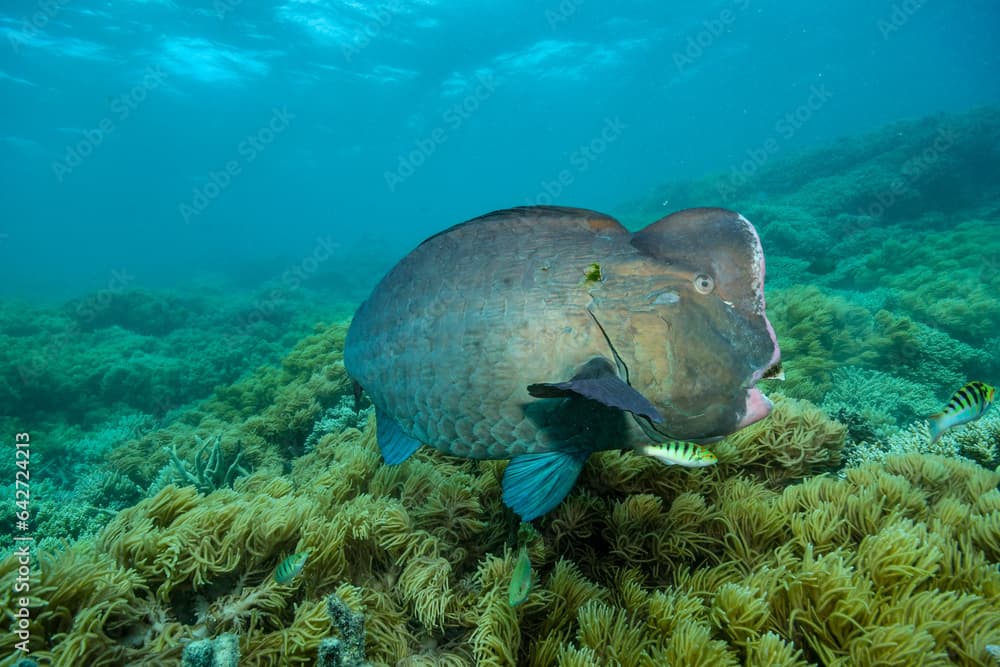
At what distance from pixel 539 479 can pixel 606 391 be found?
2.03 ft

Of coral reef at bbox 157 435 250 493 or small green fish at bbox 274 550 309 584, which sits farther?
coral reef at bbox 157 435 250 493

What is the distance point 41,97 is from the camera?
44.3 m

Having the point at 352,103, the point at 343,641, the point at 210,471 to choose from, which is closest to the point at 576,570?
the point at 343,641

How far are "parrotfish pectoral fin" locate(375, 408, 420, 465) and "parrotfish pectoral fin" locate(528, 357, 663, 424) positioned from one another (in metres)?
1.03

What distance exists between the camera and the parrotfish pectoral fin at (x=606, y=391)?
4.16 feet

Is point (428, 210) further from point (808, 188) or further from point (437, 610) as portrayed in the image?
point (437, 610)

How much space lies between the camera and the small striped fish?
9.16ft

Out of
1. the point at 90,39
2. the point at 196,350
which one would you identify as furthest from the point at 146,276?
the point at 196,350

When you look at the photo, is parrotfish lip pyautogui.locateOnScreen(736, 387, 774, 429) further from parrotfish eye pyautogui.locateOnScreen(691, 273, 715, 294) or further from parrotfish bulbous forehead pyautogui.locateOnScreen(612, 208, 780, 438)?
parrotfish eye pyautogui.locateOnScreen(691, 273, 715, 294)

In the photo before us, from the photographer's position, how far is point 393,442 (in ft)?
7.83

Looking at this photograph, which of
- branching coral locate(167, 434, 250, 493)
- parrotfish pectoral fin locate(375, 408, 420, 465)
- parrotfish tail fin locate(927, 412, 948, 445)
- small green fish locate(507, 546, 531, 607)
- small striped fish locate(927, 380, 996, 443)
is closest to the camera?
small green fish locate(507, 546, 531, 607)

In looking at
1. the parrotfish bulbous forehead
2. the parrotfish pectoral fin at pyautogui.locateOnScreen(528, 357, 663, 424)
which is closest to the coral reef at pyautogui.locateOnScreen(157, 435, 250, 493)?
the parrotfish pectoral fin at pyautogui.locateOnScreen(528, 357, 663, 424)

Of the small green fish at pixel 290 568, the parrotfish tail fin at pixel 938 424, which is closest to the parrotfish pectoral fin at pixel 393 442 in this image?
the small green fish at pixel 290 568

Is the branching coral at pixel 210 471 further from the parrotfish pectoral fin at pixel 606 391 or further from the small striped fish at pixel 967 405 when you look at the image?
the small striped fish at pixel 967 405
